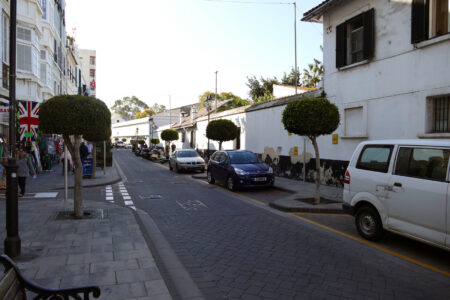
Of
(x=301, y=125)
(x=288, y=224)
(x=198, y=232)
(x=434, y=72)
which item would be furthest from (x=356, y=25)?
(x=198, y=232)

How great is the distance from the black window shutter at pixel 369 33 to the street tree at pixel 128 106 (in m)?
124

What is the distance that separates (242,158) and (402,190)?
9.00 m

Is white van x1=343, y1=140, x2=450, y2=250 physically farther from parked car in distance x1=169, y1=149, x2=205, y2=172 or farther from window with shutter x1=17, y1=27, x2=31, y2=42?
window with shutter x1=17, y1=27, x2=31, y2=42

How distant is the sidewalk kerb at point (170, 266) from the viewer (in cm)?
405

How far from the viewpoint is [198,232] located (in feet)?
22.6

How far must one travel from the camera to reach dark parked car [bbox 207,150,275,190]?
12.8m

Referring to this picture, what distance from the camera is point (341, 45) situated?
13.3 meters

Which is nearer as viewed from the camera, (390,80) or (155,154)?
(390,80)

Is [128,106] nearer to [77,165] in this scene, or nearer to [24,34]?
[24,34]

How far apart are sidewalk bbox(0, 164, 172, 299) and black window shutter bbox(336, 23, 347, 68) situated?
31.3 feet

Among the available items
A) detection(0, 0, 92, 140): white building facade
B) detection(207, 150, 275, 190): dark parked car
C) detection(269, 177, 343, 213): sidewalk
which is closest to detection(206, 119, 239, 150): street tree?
detection(207, 150, 275, 190): dark parked car

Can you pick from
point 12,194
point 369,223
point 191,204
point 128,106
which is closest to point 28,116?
point 191,204

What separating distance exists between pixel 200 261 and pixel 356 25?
11.7 meters

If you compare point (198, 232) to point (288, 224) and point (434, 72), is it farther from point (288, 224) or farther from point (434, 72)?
point (434, 72)
